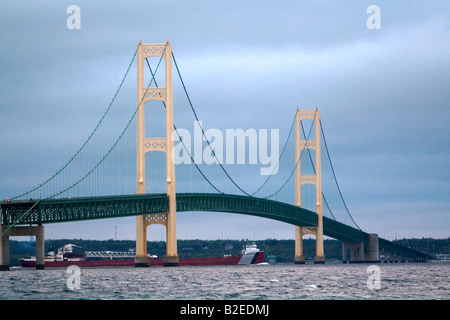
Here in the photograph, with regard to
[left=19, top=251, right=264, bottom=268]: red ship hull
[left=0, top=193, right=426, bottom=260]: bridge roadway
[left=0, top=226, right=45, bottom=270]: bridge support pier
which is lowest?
[left=19, top=251, right=264, bottom=268]: red ship hull

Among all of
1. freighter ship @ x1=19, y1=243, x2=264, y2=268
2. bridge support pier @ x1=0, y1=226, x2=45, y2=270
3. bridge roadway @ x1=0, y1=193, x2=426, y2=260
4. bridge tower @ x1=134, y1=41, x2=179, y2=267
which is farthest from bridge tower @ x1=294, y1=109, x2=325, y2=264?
bridge support pier @ x1=0, y1=226, x2=45, y2=270

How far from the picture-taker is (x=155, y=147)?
89.5 m

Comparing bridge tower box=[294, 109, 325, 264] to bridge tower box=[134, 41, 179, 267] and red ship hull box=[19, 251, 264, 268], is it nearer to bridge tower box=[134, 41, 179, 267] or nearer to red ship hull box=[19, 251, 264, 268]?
red ship hull box=[19, 251, 264, 268]

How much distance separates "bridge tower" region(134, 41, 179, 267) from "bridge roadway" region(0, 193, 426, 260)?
1.50 metres

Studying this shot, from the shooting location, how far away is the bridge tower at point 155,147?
8912 centimetres

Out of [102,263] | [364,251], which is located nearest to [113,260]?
[102,263]

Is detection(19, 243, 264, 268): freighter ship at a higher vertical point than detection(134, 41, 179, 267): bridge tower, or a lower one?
lower

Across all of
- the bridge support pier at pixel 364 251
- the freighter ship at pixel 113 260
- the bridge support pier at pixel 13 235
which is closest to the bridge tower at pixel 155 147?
the bridge support pier at pixel 13 235

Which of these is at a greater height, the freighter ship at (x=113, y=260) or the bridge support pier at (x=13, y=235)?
the bridge support pier at (x=13, y=235)

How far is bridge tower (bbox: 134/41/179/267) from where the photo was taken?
292 feet

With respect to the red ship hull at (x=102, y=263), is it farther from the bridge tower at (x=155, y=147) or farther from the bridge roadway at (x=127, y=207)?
the bridge tower at (x=155, y=147)

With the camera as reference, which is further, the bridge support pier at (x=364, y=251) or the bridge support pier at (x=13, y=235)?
the bridge support pier at (x=364, y=251)

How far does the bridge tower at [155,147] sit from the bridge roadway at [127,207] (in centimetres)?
150
